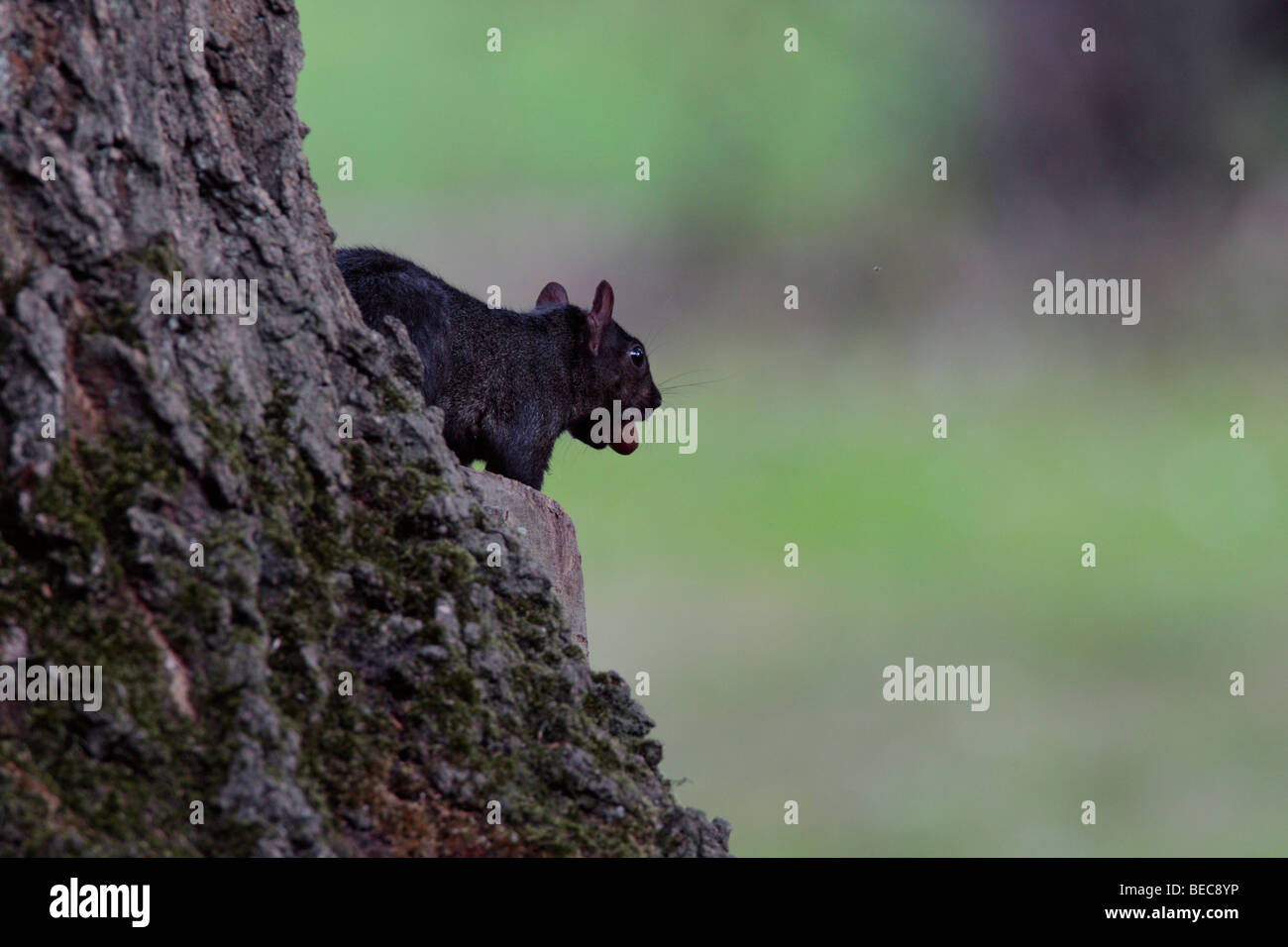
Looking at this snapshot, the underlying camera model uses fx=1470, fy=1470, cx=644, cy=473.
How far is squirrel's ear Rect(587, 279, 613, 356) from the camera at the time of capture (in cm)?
1131

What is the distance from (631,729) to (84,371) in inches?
Answer: 120

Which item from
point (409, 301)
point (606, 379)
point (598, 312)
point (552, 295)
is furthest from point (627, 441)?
point (409, 301)

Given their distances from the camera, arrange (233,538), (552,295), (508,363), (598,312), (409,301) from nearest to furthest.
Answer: (233,538) < (409,301) < (508,363) < (598,312) < (552,295)

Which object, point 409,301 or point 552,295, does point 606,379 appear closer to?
point 552,295

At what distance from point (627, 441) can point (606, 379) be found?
552 mm

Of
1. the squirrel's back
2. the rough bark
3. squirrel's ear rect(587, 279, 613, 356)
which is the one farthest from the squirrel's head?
the rough bark

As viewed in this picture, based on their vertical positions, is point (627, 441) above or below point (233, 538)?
above

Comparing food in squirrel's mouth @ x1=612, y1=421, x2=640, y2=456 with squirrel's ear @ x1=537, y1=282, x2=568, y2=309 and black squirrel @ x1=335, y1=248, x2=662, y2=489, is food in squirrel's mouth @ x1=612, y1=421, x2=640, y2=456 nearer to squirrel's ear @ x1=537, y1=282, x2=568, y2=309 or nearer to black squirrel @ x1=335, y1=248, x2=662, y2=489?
black squirrel @ x1=335, y1=248, x2=662, y2=489

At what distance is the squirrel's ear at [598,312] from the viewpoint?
445 inches

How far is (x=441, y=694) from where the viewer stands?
603 cm

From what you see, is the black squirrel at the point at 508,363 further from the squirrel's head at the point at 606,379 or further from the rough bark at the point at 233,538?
the rough bark at the point at 233,538

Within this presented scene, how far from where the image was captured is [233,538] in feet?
18.3

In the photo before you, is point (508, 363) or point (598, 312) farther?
point (598, 312)

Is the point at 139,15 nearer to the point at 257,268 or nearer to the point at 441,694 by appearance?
the point at 257,268
